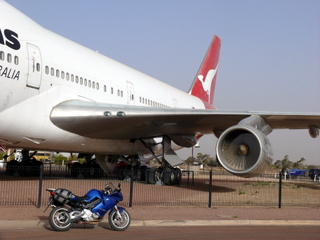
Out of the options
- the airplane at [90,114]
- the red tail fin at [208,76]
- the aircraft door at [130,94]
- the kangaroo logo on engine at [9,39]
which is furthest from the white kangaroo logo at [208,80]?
the kangaroo logo on engine at [9,39]

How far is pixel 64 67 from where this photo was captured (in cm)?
1445

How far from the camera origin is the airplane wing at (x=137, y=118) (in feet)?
46.3

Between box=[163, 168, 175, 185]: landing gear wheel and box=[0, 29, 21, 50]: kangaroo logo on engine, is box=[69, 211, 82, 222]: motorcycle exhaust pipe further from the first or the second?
box=[163, 168, 175, 185]: landing gear wheel

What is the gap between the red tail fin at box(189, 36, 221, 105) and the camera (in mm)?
30950

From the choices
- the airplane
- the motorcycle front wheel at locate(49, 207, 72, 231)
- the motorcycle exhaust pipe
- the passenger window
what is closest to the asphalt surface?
the motorcycle front wheel at locate(49, 207, 72, 231)

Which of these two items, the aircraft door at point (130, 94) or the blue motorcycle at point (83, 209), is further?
the aircraft door at point (130, 94)

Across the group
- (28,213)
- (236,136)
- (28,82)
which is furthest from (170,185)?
(28,213)

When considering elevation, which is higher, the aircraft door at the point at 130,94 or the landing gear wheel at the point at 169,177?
the aircraft door at the point at 130,94

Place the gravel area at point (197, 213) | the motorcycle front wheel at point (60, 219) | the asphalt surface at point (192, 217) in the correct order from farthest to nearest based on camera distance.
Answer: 1. the gravel area at point (197, 213)
2. the asphalt surface at point (192, 217)
3. the motorcycle front wheel at point (60, 219)

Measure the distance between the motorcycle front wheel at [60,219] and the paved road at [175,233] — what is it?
10 cm

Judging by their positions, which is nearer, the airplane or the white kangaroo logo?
the airplane

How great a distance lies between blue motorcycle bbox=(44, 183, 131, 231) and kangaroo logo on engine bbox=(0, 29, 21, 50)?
5278mm

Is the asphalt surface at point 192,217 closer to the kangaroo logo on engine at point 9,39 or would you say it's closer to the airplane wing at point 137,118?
the airplane wing at point 137,118

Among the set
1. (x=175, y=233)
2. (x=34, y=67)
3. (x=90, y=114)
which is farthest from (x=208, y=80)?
(x=175, y=233)
